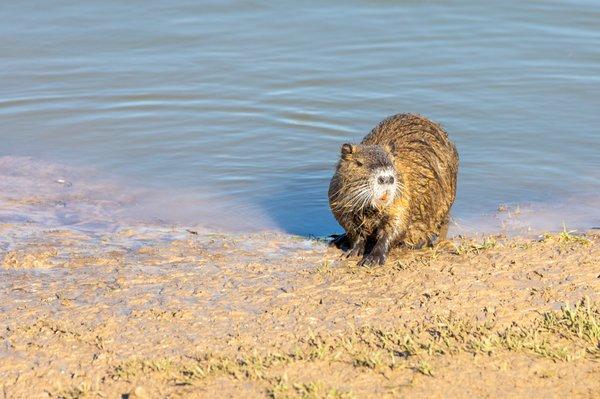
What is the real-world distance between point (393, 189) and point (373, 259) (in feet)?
1.62

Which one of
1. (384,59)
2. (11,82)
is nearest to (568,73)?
(384,59)

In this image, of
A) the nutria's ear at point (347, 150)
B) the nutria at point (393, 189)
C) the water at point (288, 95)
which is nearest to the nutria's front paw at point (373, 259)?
the nutria at point (393, 189)

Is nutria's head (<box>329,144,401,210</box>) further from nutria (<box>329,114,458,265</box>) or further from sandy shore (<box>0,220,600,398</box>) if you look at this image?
sandy shore (<box>0,220,600,398</box>)

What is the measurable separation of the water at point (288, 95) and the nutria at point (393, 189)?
783 millimetres

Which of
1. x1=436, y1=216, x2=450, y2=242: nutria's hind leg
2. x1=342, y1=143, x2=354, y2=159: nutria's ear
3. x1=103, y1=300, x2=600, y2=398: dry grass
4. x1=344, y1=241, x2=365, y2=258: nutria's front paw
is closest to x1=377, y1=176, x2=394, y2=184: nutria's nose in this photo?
x1=342, y1=143, x2=354, y2=159: nutria's ear

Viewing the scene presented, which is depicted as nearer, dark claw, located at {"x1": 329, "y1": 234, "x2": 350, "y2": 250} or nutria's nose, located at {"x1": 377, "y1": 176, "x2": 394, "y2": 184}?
nutria's nose, located at {"x1": 377, "y1": 176, "x2": 394, "y2": 184}

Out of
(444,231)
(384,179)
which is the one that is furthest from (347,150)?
(444,231)

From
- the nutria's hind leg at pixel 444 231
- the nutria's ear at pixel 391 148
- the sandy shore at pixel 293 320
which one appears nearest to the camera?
the sandy shore at pixel 293 320

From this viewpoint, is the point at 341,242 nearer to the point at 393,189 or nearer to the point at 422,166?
the point at 393,189

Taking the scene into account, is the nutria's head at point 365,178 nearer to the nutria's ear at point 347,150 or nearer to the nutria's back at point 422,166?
the nutria's ear at point 347,150

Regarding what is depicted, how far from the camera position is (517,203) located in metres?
8.88

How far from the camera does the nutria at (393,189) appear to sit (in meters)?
7.01

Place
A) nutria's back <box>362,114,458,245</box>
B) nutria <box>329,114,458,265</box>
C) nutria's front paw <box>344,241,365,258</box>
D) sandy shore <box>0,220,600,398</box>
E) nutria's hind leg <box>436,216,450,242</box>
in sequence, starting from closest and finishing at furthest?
sandy shore <box>0,220,600,398</box> → nutria <box>329,114,458,265</box> → nutria's front paw <box>344,241,365,258</box> → nutria's back <box>362,114,458,245</box> → nutria's hind leg <box>436,216,450,242</box>

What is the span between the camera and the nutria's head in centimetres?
694
